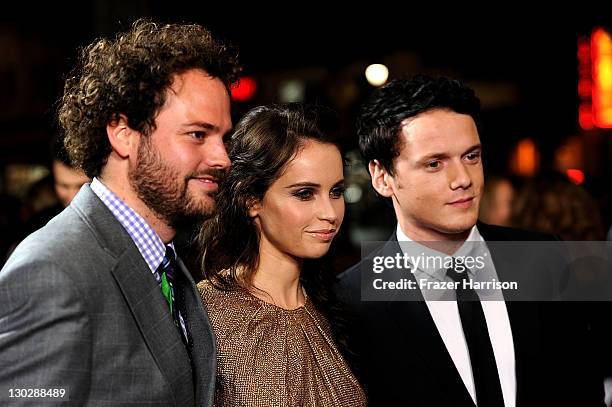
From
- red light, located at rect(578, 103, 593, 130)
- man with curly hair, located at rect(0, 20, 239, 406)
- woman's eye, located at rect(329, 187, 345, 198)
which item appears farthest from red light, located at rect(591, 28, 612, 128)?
man with curly hair, located at rect(0, 20, 239, 406)

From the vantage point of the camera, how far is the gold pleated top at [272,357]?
2604mm

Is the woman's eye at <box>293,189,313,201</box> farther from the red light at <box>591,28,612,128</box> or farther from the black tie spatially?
the red light at <box>591,28,612,128</box>

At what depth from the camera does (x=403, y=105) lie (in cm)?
311

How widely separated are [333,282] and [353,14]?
7.43m

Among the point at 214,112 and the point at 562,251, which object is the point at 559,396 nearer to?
the point at 562,251

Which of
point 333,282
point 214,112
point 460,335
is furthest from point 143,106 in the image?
point 460,335

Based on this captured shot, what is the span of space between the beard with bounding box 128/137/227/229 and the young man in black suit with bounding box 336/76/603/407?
3.21 feet

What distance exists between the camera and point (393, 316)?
9.43 ft

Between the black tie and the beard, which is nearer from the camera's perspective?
the beard

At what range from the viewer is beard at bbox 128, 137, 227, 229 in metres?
2.16

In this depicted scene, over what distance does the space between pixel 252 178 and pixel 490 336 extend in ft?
3.31

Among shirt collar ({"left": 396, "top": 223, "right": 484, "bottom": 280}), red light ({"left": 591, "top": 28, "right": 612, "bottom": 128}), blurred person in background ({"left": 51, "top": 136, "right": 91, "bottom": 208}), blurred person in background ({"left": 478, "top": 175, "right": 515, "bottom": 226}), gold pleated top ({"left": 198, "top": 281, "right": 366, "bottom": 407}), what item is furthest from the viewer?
red light ({"left": 591, "top": 28, "right": 612, "bottom": 128})

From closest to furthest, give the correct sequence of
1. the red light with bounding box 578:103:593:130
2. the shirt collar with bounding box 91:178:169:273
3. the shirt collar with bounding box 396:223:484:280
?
the shirt collar with bounding box 91:178:169:273 < the shirt collar with bounding box 396:223:484:280 < the red light with bounding box 578:103:593:130

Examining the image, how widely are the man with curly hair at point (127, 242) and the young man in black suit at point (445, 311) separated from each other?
0.76m
